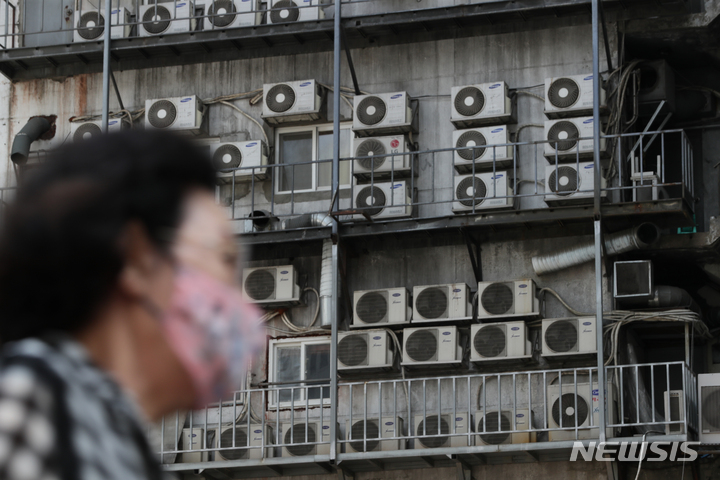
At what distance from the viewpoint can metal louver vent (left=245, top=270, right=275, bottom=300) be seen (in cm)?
1516

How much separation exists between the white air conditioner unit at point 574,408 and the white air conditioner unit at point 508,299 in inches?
39.1

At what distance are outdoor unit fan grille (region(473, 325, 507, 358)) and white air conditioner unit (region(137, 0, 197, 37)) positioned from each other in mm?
5762

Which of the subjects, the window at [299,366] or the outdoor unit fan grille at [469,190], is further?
the window at [299,366]

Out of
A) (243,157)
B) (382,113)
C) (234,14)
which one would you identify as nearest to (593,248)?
(382,113)

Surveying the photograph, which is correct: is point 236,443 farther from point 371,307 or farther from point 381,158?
point 381,158

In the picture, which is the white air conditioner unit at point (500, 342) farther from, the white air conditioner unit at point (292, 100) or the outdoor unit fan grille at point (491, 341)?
the white air conditioner unit at point (292, 100)

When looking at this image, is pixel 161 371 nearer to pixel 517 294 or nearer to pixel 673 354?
pixel 517 294

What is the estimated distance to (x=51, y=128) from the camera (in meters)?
17.0

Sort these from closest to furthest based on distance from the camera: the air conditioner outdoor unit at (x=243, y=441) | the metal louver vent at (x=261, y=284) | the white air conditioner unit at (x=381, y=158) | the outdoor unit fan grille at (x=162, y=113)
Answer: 1. the air conditioner outdoor unit at (x=243, y=441)
2. the white air conditioner unit at (x=381, y=158)
3. the metal louver vent at (x=261, y=284)
4. the outdoor unit fan grille at (x=162, y=113)

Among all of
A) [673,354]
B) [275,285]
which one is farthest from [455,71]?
[673,354]

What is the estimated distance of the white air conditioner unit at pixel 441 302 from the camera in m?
14.4

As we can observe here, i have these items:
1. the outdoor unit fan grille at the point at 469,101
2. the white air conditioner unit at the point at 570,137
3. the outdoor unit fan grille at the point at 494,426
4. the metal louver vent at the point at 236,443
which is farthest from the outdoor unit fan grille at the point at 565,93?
the metal louver vent at the point at 236,443

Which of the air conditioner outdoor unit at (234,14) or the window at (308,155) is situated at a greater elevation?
the air conditioner outdoor unit at (234,14)

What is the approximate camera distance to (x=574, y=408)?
13.6 metres
